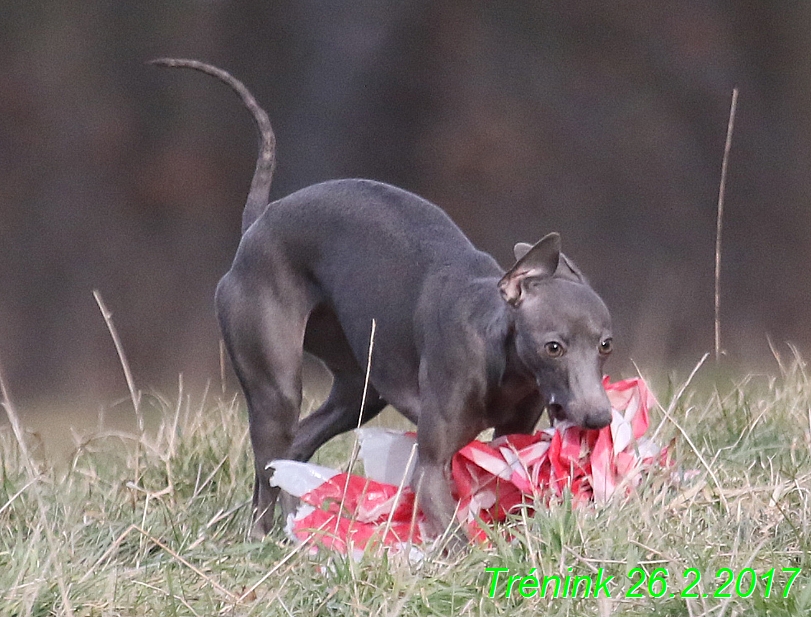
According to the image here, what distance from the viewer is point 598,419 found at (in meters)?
2.93

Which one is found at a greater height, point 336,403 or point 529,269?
point 529,269

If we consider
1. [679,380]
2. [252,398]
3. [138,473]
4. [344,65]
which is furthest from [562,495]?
[344,65]

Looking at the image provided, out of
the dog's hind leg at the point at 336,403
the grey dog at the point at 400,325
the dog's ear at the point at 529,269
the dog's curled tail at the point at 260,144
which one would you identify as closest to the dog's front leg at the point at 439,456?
the grey dog at the point at 400,325

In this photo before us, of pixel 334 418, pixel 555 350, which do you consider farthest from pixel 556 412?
pixel 334 418

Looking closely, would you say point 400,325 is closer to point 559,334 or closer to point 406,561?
point 559,334

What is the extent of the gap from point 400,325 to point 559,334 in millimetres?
667

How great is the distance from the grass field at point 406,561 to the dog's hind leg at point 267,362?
125 mm

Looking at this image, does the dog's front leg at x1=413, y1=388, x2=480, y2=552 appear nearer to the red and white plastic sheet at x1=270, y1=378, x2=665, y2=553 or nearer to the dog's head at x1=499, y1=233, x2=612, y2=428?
the red and white plastic sheet at x1=270, y1=378, x2=665, y2=553

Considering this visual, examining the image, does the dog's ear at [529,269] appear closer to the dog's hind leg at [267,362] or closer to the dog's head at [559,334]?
the dog's head at [559,334]

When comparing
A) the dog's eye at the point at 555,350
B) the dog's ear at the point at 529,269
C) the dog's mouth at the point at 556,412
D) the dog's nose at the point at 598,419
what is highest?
the dog's ear at the point at 529,269

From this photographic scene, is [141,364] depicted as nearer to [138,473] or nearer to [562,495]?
[138,473]

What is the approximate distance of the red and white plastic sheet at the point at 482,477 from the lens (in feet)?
10.3

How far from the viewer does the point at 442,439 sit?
326cm

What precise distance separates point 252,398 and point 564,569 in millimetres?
1384
